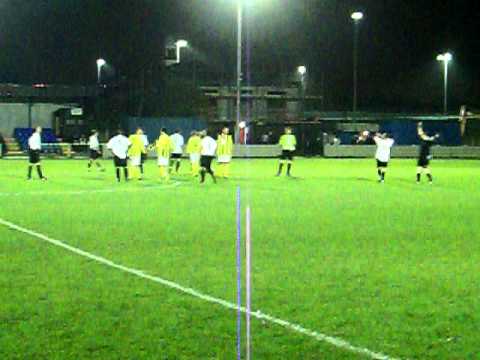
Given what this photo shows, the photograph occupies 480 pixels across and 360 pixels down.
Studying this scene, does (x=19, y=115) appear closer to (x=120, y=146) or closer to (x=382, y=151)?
Answer: (x=120, y=146)

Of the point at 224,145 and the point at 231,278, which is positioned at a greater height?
the point at 224,145

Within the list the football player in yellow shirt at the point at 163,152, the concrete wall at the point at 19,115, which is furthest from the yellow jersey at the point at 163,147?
the concrete wall at the point at 19,115

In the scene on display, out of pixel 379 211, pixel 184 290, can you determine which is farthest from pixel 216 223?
pixel 184 290

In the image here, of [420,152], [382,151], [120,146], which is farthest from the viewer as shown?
[382,151]

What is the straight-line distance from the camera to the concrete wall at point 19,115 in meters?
66.9

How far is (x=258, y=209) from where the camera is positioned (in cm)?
1844

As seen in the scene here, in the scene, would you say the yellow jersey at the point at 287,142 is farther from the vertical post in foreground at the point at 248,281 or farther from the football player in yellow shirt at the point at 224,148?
the vertical post in foreground at the point at 248,281

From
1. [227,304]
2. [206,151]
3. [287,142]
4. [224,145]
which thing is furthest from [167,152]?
[227,304]

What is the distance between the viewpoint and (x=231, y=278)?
9.80 m

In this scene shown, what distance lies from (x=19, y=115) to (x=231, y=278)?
201ft

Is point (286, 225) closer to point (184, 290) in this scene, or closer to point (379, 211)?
point (379, 211)

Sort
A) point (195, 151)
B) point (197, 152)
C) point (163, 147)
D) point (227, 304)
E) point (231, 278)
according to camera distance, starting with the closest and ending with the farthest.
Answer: point (227, 304)
point (231, 278)
point (163, 147)
point (197, 152)
point (195, 151)

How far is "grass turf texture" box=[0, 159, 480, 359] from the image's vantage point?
6.89m

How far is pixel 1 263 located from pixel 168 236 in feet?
11.7
